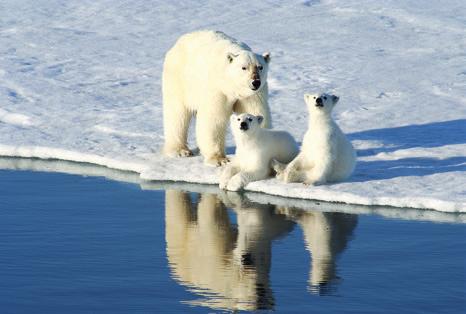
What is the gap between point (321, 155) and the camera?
9.66 meters

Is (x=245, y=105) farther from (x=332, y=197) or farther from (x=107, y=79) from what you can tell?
(x=107, y=79)

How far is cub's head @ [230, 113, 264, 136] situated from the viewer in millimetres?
9836

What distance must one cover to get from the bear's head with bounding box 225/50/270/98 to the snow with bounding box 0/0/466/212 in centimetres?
84

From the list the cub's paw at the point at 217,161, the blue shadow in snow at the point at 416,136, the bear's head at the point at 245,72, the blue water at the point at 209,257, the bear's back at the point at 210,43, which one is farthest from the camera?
the blue shadow in snow at the point at 416,136

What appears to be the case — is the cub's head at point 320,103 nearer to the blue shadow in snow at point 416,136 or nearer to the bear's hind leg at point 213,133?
the bear's hind leg at point 213,133

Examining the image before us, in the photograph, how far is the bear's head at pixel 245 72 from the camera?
412 inches

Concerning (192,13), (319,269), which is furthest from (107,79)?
(319,269)

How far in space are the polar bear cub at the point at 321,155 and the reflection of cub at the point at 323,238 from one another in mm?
742

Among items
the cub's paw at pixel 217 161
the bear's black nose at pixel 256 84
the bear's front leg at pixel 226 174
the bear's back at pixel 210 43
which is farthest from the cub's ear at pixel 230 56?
the bear's front leg at pixel 226 174

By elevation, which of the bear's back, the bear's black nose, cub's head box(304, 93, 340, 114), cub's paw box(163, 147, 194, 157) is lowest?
cub's paw box(163, 147, 194, 157)

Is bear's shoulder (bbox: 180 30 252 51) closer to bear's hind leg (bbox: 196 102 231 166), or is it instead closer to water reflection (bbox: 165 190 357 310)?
bear's hind leg (bbox: 196 102 231 166)

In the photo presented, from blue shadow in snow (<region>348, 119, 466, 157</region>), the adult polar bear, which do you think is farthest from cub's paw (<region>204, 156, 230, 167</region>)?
blue shadow in snow (<region>348, 119, 466, 157</region>)

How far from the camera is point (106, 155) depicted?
1114cm

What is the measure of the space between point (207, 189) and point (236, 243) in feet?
6.73
